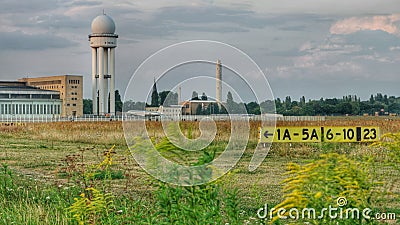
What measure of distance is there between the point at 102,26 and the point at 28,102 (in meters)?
17.5

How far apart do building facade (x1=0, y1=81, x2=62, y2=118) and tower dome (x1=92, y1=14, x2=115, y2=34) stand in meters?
14.9

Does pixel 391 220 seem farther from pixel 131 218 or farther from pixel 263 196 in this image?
pixel 131 218

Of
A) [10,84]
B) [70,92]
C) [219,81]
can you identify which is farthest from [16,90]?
[219,81]

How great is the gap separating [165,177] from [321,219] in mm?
1830

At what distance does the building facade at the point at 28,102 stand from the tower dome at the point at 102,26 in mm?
14853

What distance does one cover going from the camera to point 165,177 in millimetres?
6559

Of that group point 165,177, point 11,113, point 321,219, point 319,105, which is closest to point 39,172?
point 165,177

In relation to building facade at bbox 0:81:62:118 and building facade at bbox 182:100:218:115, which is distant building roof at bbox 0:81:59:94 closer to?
building facade at bbox 0:81:62:118

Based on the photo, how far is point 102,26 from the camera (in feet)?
307

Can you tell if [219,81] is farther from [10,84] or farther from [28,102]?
[10,84]

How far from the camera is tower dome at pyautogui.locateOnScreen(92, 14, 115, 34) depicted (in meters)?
93.2

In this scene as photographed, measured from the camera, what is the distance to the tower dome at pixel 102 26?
9319 cm

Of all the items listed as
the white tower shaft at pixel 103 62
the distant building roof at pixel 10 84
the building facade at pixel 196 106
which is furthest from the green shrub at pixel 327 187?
the distant building roof at pixel 10 84

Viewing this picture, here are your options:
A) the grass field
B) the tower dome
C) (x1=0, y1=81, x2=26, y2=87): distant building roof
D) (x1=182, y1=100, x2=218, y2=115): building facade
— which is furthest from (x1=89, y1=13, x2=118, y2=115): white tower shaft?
(x1=182, y1=100, x2=218, y2=115): building facade
